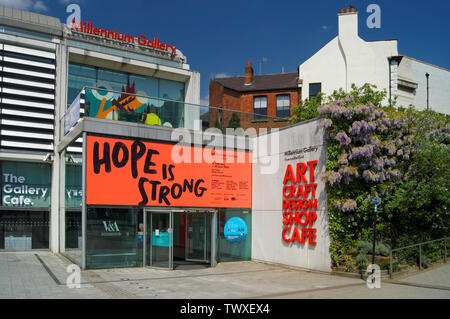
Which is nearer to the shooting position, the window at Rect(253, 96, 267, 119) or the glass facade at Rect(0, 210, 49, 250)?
the glass facade at Rect(0, 210, 49, 250)

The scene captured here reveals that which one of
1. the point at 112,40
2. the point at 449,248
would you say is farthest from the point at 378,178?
the point at 112,40

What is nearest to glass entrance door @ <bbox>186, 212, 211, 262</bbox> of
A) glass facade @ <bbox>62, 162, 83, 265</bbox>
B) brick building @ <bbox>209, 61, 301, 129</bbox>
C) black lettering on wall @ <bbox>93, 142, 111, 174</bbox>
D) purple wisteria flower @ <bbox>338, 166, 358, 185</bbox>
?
black lettering on wall @ <bbox>93, 142, 111, 174</bbox>

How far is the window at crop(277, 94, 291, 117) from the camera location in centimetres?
3506

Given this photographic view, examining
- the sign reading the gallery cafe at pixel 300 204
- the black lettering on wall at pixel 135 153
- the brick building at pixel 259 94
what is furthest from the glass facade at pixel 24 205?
the brick building at pixel 259 94

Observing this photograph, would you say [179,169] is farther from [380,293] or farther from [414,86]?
[414,86]

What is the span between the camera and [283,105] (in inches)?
1389

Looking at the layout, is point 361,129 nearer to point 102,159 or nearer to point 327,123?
point 327,123

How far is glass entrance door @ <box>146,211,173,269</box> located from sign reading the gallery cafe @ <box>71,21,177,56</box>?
36.7 ft

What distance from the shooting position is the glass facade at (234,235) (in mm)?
18219

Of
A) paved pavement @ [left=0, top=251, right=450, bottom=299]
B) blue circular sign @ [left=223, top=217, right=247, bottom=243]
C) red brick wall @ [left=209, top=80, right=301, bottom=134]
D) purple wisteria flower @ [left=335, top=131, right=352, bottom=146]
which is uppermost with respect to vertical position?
red brick wall @ [left=209, top=80, right=301, bottom=134]

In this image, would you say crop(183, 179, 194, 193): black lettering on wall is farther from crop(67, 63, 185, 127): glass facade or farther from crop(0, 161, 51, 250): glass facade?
crop(0, 161, 51, 250): glass facade

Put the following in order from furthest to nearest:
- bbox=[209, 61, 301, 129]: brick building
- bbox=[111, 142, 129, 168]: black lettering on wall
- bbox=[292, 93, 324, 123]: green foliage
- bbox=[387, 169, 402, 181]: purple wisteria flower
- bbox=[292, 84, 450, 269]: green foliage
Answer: bbox=[209, 61, 301, 129]: brick building → bbox=[292, 93, 324, 123]: green foliage → bbox=[111, 142, 129, 168]: black lettering on wall → bbox=[387, 169, 402, 181]: purple wisteria flower → bbox=[292, 84, 450, 269]: green foliage

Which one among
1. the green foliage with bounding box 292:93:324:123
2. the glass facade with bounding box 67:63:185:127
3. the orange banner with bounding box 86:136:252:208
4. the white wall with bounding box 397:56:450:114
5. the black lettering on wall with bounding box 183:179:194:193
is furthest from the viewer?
the white wall with bounding box 397:56:450:114

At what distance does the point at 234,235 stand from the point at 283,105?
62.1 feet
